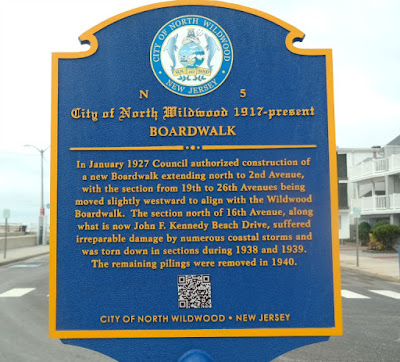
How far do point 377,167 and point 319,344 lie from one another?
32.8 metres

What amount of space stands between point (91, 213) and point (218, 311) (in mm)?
1205

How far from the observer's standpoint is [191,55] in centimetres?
386

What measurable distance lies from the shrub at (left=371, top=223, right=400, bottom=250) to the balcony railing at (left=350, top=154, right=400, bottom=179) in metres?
6.42

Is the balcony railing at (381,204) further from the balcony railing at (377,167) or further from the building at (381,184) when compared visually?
the balcony railing at (377,167)

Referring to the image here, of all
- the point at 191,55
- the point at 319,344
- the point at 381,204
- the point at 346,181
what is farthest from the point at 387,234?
the point at 191,55

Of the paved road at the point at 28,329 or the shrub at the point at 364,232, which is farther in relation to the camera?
the shrub at the point at 364,232

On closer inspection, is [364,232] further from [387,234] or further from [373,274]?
[373,274]

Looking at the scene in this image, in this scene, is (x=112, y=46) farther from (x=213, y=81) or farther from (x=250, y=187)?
(x=250, y=187)

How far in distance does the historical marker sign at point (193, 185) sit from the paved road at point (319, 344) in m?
3.63

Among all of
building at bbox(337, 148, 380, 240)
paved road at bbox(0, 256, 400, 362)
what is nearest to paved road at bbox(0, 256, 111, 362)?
paved road at bbox(0, 256, 400, 362)

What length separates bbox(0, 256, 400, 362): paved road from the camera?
715 cm

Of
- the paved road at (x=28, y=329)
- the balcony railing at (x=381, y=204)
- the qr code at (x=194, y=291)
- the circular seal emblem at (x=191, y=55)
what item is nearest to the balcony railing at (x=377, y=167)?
the balcony railing at (x=381, y=204)

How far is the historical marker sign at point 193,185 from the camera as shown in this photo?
3805 millimetres

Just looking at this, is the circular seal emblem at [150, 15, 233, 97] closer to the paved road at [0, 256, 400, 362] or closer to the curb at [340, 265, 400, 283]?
the paved road at [0, 256, 400, 362]
